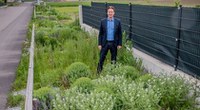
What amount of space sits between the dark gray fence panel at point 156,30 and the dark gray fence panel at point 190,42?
0.41 metres

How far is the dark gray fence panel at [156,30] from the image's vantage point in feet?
28.4

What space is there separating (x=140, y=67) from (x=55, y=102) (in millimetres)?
4009

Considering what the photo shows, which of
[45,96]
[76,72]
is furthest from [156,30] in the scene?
[45,96]

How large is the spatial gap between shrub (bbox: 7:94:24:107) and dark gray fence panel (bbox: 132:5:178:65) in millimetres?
3487

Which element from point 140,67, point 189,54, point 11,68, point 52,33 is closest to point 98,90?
point 189,54

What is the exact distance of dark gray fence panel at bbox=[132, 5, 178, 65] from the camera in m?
8.65

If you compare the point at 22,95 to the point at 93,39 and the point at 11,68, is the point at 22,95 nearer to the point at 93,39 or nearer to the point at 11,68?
the point at 11,68

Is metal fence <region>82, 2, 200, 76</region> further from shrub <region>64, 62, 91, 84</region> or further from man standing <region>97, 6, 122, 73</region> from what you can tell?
shrub <region>64, 62, 91, 84</region>

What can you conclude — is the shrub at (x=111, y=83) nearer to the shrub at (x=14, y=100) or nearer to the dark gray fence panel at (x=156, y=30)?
the shrub at (x=14, y=100)

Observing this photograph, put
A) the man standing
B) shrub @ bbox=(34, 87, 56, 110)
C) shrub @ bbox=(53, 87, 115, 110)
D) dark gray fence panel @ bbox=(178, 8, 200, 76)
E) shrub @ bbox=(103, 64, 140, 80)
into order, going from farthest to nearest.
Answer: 1. the man standing
2. shrub @ bbox=(103, 64, 140, 80)
3. dark gray fence panel @ bbox=(178, 8, 200, 76)
4. shrub @ bbox=(34, 87, 56, 110)
5. shrub @ bbox=(53, 87, 115, 110)

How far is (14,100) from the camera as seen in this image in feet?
25.9

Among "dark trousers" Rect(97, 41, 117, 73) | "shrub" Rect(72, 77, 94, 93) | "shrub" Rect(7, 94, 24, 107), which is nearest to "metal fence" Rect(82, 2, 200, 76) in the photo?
"dark trousers" Rect(97, 41, 117, 73)

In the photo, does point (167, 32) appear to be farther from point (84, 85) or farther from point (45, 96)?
point (45, 96)

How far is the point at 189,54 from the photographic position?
7727mm
